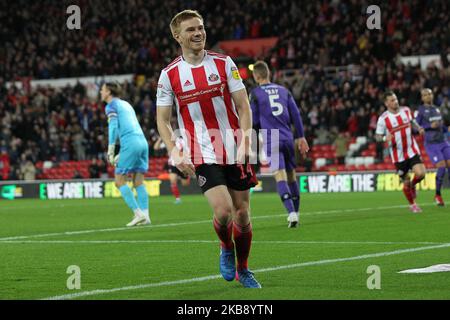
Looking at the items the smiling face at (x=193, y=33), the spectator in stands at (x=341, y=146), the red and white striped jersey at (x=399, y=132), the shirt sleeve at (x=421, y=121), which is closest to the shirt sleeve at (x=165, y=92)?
the smiling face at (x=193, y=33)

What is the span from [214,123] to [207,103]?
172 millimetres

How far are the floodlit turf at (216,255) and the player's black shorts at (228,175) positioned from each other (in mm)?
788

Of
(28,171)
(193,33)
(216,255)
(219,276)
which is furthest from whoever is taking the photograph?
(28,171)

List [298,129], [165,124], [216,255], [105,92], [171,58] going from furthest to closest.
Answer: [171,58] → [105,92] → [298,129] → [216,255] → [165,124]

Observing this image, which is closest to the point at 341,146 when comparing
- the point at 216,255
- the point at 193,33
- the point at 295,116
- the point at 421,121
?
the point at 421,121

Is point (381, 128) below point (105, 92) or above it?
below

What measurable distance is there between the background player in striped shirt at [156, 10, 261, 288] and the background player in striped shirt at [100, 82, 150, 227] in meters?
7.52

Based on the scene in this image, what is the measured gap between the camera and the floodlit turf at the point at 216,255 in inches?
287

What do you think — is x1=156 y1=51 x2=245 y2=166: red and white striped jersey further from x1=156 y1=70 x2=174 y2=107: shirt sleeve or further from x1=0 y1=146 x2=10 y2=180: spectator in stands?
x1=0 y1=146 x2=10 y2=180: spectator in stands

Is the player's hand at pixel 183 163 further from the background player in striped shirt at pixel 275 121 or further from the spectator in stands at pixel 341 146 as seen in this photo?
the spectator in stands at pixel 341 146

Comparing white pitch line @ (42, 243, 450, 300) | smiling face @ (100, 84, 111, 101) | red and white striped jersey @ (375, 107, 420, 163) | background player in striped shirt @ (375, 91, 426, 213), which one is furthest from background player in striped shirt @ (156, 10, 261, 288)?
red and white striped jersey @ (375, 107, 420, 163)

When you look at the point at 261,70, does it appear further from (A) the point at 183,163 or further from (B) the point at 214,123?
(A) the point at 183,163

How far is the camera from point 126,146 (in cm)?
1571
